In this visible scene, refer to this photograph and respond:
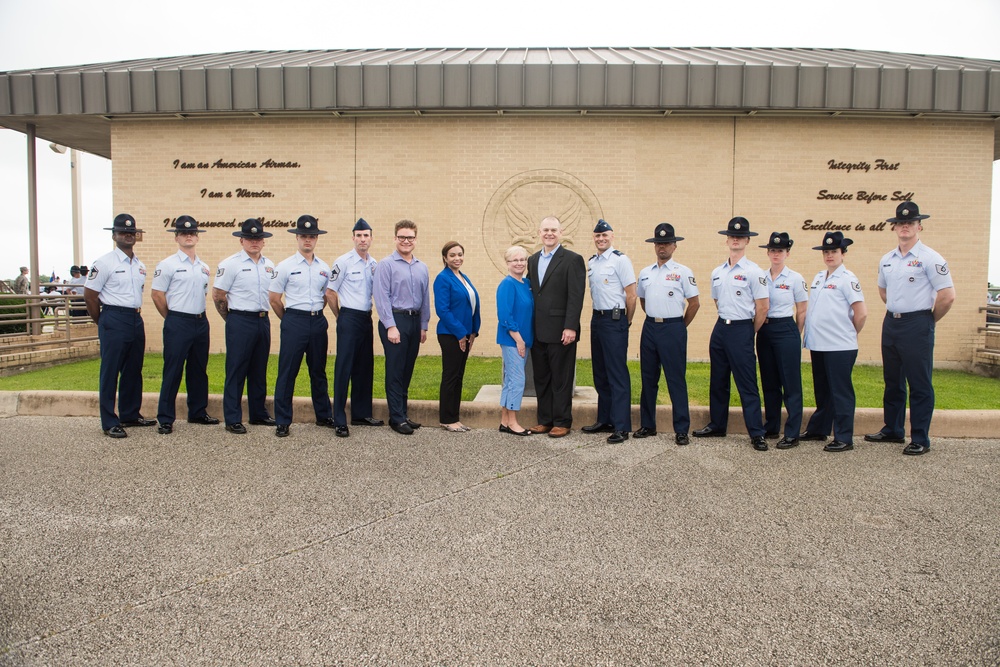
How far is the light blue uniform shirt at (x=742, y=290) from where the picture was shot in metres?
6.07

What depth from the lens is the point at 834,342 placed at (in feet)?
19.9

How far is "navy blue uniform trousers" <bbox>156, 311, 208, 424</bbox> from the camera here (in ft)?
21.0

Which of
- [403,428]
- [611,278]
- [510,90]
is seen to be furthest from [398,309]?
[510,90]

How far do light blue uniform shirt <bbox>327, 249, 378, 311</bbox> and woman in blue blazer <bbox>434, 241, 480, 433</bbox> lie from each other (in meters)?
0.70

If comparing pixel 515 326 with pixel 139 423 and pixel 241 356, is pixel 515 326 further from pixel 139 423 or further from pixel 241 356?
pixel 139 423

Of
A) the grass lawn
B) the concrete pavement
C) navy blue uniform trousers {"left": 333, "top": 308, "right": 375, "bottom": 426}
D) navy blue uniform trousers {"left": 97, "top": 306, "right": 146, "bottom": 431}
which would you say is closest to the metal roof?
the grass lawn

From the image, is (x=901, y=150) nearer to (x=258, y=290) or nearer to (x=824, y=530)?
(x=824, y=530)

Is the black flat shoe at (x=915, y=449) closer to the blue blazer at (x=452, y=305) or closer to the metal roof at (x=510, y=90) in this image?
the blue blazer at (x=452, y=305)

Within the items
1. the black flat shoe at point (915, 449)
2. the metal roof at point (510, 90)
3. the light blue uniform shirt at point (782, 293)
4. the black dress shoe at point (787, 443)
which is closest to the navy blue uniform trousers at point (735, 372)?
the black dress shoe at point (787, 443)

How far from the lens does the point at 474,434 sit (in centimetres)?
633

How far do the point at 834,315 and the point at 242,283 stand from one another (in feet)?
17.8

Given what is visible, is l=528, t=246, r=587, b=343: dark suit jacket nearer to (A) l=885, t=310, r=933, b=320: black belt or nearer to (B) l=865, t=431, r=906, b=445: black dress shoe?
(A) l=885, t=310, r=933, b=320: black belt

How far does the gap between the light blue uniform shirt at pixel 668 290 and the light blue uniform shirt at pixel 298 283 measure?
309 centimetres

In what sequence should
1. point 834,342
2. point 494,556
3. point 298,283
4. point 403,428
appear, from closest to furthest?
point 494,556 → point 834,342 → point 403,428 → point 298,283
